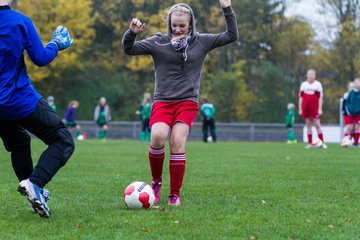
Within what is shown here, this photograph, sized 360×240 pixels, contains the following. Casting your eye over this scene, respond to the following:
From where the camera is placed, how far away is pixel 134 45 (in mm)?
6672

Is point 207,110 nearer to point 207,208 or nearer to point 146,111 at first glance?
point 146,111

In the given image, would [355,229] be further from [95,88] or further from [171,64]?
[95,88]

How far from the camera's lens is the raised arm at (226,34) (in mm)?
6575

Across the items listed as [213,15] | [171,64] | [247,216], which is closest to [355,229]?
[247,216]

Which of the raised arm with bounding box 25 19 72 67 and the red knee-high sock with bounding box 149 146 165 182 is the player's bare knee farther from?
the raised arm with bounding box 25 19 72 67

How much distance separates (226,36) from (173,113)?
38.0 inches

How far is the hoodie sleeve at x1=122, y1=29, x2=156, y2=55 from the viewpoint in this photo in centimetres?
655

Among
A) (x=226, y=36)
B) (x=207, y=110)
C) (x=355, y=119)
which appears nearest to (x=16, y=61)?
(x=226, y=36)

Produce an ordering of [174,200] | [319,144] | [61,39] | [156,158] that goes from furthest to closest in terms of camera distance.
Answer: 1. [319,144]
2. [156,158]
3. [174,200]
4. [61,39]

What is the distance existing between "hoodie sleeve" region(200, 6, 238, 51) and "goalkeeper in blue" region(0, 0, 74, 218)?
5.27 feet

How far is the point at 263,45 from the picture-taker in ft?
145

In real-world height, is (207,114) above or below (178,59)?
below

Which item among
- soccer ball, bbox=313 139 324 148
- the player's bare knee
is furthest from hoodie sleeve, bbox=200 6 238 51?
soccer ball, bbox=313 139 324 148

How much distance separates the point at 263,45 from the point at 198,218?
39.4 m
